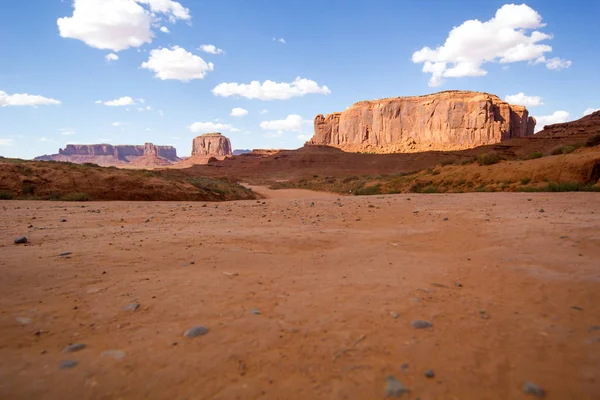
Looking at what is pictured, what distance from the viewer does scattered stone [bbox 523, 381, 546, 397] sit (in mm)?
1700

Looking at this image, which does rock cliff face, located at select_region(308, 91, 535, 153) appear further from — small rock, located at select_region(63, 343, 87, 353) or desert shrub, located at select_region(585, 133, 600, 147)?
small rock, located at select_region(63, 343, 87, 353)

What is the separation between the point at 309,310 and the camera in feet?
8.87

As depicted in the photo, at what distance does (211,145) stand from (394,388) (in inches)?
6619

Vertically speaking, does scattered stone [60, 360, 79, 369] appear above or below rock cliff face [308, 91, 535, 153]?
below

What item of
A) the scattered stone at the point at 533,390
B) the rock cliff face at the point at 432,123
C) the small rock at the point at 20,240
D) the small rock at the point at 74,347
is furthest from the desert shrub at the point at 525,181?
the rock cliff face at the point at 432,123

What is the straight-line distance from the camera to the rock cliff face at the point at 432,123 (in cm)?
8556

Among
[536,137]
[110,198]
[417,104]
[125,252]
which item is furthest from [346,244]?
[417,104]

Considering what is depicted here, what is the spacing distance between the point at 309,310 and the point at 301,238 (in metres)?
2.76

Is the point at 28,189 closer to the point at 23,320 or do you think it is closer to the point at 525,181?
the point at 23,320

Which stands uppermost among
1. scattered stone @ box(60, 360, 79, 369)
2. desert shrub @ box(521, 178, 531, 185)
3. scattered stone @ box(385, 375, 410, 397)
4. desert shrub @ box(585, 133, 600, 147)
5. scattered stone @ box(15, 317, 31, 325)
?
desert shrub @ box(585, 133, 600, 147)

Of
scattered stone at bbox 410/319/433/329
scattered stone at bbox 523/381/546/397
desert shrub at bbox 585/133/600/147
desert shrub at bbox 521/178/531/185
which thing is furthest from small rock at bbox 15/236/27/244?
desert shrub at bbox 585/133/600/147

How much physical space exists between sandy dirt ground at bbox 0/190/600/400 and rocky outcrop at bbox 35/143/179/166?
186420mm

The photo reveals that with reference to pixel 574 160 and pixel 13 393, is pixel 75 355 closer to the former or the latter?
pixel 13 393

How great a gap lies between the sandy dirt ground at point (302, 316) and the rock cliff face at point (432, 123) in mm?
87224
